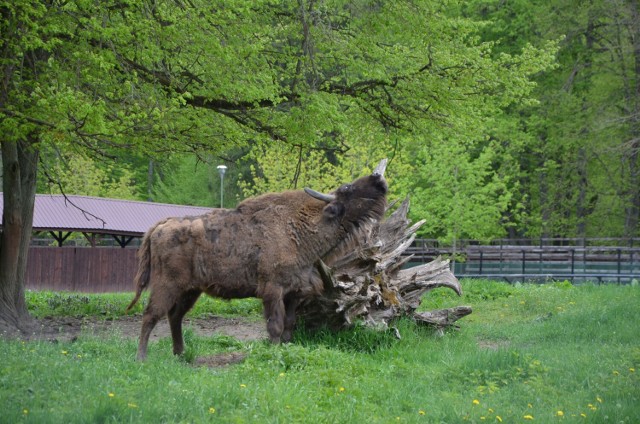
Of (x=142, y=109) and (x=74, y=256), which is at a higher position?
(x=142, y=109)

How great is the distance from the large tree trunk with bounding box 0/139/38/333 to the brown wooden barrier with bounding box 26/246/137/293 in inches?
633

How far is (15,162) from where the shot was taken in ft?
47.5

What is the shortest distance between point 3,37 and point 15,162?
8.63 feet

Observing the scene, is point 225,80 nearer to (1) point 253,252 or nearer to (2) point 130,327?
(1) point 253,252

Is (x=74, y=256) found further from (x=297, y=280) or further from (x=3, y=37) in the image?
(x=297, y=280)

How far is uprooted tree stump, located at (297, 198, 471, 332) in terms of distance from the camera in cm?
1161

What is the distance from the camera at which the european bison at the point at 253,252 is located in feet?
35.0

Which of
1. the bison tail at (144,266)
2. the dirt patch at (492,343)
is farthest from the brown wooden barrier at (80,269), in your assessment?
the dirt patch at (492,343)

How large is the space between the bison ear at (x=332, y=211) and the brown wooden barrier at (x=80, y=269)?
71.7 feet

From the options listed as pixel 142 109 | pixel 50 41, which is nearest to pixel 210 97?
pixel 142 109

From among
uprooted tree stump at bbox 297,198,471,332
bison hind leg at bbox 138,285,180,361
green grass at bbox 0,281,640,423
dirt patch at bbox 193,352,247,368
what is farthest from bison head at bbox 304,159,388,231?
bison hind leg at bbox 138,285,180,361

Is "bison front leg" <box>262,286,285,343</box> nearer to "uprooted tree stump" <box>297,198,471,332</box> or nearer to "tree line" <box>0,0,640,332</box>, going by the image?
"uprooted tree stump" <box>297,198,471,332</box>

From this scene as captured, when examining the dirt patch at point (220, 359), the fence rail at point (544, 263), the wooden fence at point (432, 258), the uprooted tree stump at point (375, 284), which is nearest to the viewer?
the dirt patch at point (220, 359)

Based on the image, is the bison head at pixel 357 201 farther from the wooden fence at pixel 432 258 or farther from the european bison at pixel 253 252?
the wooden fence at pixel 432 258
